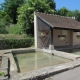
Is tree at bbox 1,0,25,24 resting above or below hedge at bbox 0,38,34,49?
above

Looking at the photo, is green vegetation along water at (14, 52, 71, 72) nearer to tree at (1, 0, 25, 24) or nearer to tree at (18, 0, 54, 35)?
tree at (18, 0, 54, 35)

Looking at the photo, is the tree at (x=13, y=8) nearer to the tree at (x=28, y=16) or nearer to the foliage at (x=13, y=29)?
the foliage at (x=13, y=29)

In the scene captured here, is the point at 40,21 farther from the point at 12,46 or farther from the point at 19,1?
the point at 19,1

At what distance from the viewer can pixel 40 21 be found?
1335 centimetres

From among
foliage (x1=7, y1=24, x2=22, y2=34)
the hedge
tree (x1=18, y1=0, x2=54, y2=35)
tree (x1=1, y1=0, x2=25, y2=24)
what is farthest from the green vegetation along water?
tree (x1=1, y1=0, x2=25, y2=24)

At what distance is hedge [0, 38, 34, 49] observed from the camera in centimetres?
1308

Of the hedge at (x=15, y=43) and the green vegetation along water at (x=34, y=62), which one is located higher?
the hedge at (x=15, y=43)

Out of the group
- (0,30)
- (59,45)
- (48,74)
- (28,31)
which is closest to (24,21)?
(28,31)

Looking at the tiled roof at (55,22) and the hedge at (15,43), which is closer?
the tiled roof at (55,22)

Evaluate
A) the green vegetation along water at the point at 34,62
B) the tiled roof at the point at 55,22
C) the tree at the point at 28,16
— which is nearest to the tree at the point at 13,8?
the tree at the point at 28,16

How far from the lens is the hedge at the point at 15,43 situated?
13076 millimetres

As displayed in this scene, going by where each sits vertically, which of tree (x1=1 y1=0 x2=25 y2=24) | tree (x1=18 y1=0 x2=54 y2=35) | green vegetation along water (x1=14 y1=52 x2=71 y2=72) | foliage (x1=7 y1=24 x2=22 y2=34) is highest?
tree (x1=1 y1=0 x2=25 y2=24)

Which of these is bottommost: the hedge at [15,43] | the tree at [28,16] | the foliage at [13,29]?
the hedge at [15,43]

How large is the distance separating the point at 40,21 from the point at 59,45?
4.07 meters
